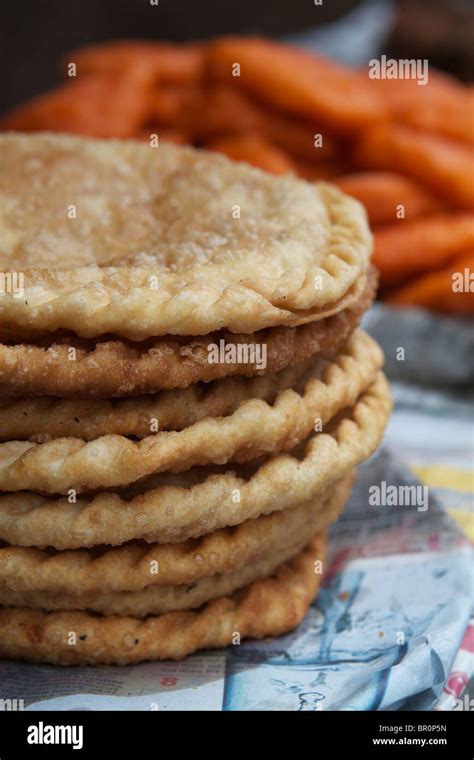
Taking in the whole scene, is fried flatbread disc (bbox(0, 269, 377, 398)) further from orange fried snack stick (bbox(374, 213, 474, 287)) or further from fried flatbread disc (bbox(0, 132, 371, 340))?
orange fried snack stick (bbox(374, 213, 474, 287))

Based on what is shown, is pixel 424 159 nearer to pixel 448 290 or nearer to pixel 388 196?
pixel 388 196

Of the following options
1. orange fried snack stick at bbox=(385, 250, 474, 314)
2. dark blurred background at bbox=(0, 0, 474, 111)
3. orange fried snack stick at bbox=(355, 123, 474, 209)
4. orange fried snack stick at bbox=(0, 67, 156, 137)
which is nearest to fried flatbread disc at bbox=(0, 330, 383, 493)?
orange fried snack stick at bbox=(385, 250, 474, 314)

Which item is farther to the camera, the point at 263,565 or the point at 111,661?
A: the point at 263,565

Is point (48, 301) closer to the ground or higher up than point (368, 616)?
higher up

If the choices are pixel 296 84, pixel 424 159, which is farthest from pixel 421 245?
pixel 296 84

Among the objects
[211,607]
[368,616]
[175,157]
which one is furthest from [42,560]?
[175,157]

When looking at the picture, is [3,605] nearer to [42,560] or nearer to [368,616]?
[42,560]

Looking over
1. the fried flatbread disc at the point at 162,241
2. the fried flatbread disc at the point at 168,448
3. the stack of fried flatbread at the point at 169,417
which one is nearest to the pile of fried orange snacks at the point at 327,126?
the fried flatbread disc at the point at 162,241
